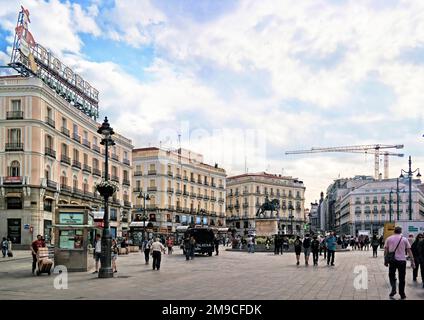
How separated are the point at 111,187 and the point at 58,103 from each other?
35.3m

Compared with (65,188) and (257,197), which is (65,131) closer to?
(65,188)

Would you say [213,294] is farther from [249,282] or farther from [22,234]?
[22,234]

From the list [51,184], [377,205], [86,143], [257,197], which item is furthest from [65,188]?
[377,205]

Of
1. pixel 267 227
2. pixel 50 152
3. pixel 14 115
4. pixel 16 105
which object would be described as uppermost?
pixel 16 105

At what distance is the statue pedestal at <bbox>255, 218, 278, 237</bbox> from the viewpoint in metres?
55.9

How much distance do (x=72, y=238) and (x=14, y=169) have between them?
98.3 feet

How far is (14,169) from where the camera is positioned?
49188 mm

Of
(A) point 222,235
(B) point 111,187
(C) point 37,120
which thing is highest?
(C) point 37,120

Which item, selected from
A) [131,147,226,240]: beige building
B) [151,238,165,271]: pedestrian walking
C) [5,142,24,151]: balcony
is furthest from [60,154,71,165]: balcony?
[151,238,165,271]: pedestrian walking

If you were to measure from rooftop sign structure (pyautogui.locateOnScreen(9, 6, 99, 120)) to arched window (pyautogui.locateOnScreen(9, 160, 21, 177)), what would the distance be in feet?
27.4

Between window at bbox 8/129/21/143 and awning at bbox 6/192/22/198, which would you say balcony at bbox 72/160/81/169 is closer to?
window at bbox 8/129/21/143
